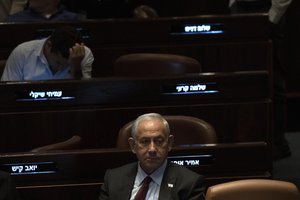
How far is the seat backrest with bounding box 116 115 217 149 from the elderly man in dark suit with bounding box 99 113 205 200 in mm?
473

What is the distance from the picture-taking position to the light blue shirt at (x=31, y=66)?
17.9ft

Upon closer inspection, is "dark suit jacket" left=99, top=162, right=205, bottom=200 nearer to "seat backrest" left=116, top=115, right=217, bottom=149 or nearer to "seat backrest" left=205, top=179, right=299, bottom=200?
"seat backrest" left=205, top=179, right=299, bottom=200

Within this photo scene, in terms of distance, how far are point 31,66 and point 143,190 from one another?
183cm

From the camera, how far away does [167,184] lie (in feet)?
13.0

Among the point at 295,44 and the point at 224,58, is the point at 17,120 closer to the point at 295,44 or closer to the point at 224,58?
the point at 224,58

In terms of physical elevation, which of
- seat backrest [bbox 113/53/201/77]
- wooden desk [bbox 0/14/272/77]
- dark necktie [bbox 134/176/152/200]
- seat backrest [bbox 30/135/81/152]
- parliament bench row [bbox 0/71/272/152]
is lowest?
dark necktie [bbox 134/176/152/200]

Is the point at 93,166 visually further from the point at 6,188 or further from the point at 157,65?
the point at 157,65

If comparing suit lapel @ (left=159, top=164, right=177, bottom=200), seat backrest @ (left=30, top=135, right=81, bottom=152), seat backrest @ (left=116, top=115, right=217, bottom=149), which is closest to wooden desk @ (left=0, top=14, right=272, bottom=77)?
seat backrest @ (left=116, top=115, right=217, bottom=149)

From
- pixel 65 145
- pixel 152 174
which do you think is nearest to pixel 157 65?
pixel 65 145

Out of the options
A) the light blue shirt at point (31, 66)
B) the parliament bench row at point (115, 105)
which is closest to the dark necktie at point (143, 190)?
the parliament bench row at point (115, 105)

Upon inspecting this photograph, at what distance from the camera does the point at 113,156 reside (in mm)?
4195

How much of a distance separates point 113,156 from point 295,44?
3.42m

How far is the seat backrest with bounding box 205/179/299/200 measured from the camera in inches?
144

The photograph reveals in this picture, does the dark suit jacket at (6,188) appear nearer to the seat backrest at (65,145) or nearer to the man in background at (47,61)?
the seat backrest at (65,145)
